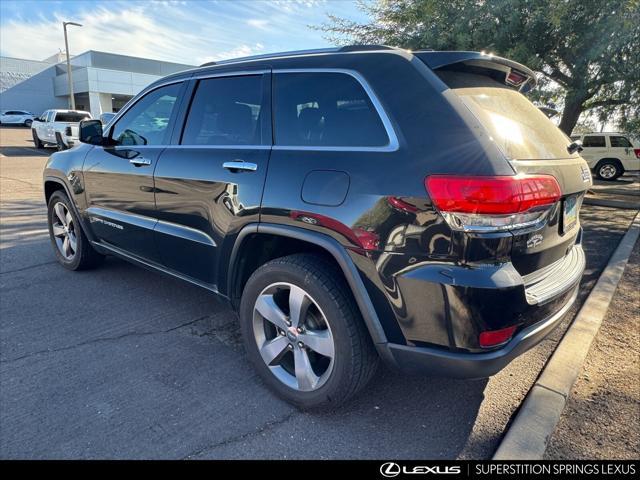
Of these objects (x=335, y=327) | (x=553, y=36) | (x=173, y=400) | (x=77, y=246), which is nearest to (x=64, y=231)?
(x=77, y=246)

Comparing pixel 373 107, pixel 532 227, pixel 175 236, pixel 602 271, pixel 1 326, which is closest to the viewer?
pixel 532 227

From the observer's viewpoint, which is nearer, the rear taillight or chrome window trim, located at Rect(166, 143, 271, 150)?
the rear taillight

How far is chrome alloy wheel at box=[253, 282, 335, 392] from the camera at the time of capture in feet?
7.62

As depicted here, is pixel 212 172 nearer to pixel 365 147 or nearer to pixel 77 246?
pixel 365 147

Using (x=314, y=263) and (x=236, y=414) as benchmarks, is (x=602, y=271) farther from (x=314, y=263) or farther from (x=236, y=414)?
(x=236, y=414)

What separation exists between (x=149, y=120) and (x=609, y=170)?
62.0ft

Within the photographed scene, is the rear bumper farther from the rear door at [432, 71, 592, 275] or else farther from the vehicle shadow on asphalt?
the vehicle shadow on asphalt

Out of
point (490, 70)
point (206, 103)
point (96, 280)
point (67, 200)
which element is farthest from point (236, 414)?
point (67, 200)

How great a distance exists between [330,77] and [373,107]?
1.29 ft

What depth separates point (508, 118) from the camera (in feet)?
7.29

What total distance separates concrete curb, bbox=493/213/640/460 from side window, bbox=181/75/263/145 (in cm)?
218

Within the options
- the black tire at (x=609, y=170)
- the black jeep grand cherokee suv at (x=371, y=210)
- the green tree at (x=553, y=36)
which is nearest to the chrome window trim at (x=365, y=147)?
the black jeep grand cherokee suv at (x=371, y=210)

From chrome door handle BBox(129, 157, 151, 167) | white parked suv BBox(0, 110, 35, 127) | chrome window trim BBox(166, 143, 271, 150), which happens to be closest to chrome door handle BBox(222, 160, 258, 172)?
chrome window trim BBox(166, 143, 271, 150)

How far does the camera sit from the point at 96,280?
432 cm
